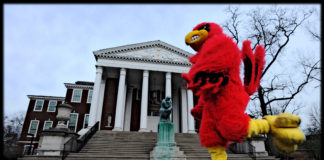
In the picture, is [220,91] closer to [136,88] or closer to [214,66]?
[214,66]

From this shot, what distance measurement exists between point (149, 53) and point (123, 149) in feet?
39.3

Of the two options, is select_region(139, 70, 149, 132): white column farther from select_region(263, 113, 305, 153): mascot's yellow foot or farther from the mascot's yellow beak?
select_region(263, 113, 305, 153): mascot's yellow foot

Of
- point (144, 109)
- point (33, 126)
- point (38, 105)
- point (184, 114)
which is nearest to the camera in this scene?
point (144, 109)

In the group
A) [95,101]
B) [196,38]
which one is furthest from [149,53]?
[196,38]

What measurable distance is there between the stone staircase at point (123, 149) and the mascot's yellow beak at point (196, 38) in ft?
26.1

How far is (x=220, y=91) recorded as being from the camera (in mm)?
2068

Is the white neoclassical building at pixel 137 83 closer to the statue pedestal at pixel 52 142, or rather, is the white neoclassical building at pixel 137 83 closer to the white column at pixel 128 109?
the white column at pixel 128 109

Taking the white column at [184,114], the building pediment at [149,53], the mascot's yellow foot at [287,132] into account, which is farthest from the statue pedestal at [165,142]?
the white column at [184,114]

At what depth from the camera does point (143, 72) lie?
64.4ft

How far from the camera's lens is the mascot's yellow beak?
2486 mm

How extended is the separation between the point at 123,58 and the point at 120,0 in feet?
58.7

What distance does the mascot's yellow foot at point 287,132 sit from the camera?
69.7 inches

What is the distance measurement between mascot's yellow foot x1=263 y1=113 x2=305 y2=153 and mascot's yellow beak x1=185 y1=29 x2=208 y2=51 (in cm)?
128

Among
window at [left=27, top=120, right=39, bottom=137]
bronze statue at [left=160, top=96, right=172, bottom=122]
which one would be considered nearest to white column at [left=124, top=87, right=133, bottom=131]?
bronze statue at [left=160, top=96, right=172, bottom=122]
